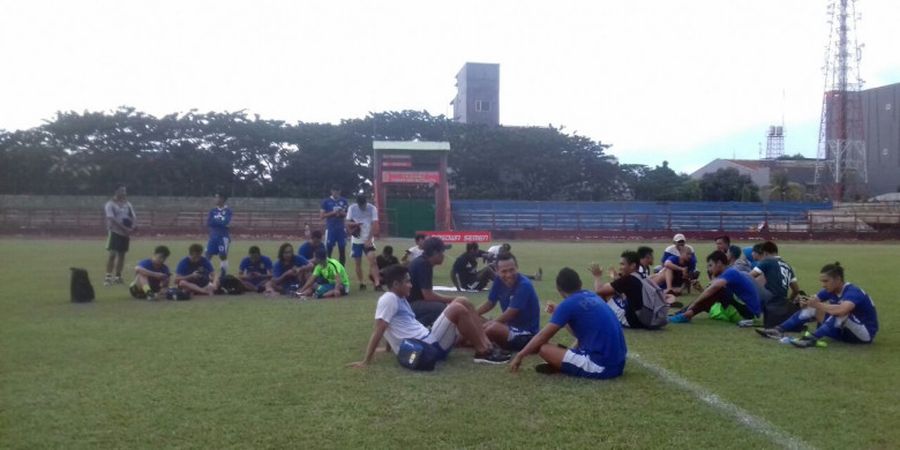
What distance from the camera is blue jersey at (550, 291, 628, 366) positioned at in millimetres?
6496

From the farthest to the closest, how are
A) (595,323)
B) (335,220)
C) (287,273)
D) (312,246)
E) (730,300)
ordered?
(335,220) → (312,246) → (287,273) → (730,300) → (595,323)

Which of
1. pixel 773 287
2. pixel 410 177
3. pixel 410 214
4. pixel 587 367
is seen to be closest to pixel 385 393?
pixel 587 367

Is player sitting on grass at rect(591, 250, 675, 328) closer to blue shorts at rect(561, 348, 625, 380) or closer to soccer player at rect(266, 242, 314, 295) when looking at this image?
blue shorts at rect(561, 348, 625, 380)

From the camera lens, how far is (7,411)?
5.42 m

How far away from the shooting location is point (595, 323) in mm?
6488

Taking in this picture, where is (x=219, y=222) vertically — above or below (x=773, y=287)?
above

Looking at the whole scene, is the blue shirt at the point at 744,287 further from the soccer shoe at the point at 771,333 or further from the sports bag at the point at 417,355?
the sports bag at the point at 417,355

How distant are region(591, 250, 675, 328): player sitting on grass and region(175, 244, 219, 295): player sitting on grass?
6.75 m

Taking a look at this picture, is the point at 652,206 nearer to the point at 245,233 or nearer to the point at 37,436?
the point at 245,233

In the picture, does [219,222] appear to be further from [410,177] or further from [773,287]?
[410,177]

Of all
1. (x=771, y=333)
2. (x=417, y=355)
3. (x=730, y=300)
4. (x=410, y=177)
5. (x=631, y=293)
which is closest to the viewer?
(x=417, y=355)

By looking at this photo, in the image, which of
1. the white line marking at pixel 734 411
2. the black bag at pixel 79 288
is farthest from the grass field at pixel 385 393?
the black bag at pixel 79 288

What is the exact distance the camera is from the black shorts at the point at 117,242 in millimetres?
14312

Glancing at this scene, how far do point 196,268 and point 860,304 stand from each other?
991 cm
